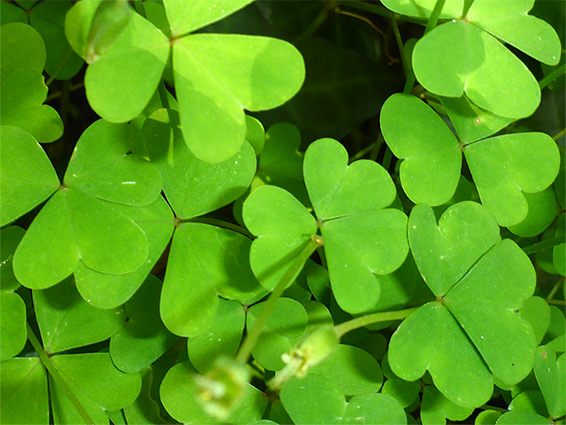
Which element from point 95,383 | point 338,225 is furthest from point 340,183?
point 95,383

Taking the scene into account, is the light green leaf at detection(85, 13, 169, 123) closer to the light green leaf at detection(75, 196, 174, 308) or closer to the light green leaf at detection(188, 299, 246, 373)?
the light green leaf at detection(75, 196, 174, 308)

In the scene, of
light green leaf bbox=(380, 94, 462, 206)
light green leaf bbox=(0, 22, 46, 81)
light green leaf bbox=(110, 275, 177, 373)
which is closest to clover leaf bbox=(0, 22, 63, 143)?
light green leaf bbox=(0, 22, 46, 81)

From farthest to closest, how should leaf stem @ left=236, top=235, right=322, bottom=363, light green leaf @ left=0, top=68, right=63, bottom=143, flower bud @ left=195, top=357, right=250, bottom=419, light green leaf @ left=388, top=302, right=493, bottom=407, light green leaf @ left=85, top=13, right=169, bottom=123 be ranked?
light green leaf @ left=0, top=68, right=63, bottom=143, light green leaf @ left=388, top=302, right=493, bottom=407, light green leaf @ left=85, top=13, right=169, bottom=123, leaf stem @ left=236, top=235, right=322, bottom=363, flower bud @ left=195, top=357, right=250, bottom=419

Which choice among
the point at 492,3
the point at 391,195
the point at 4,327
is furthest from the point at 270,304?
the point at 492,3

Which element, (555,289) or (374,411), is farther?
(555,289)

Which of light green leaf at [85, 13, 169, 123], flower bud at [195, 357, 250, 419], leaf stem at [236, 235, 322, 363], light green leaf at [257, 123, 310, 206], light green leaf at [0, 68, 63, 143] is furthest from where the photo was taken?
light green leaf at [257, 123, 310, 206]

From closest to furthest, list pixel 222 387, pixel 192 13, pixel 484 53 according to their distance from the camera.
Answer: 1. pixel 222 387
2. pixel 192 13
3. pixel 484 53

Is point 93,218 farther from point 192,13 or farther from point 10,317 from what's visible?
point 192,13
